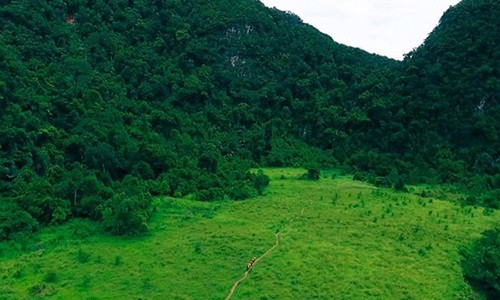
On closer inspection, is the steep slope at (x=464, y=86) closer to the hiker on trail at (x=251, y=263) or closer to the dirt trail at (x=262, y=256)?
the dirt trail at (x=262, y=256)

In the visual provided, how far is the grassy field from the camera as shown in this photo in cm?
2916

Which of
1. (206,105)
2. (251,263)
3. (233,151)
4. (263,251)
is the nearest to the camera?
(251,263)

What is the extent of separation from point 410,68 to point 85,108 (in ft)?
131

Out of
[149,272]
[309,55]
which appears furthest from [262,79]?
[149,272]

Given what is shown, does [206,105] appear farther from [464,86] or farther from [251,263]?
[251,263]

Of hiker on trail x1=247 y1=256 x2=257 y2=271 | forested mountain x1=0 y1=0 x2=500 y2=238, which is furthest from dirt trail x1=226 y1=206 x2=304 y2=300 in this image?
forested mountain x1=0 y1=0 x2=500 y2=238

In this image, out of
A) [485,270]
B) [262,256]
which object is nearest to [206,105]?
[262,256]

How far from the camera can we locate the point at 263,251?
3331cm

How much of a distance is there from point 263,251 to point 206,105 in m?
37.2

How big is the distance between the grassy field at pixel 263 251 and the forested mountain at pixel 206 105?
2898 millimetres

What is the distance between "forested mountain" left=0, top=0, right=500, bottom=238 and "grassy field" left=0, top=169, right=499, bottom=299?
290 cm

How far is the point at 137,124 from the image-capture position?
57.2 m

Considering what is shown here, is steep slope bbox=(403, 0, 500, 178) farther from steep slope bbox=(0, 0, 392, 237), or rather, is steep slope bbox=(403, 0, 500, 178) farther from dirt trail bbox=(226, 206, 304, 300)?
dirt trail bbox=(226, 206, 304, 300)

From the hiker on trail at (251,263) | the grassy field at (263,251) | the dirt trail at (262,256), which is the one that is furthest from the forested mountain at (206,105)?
the hiker on trail at (251,263)
